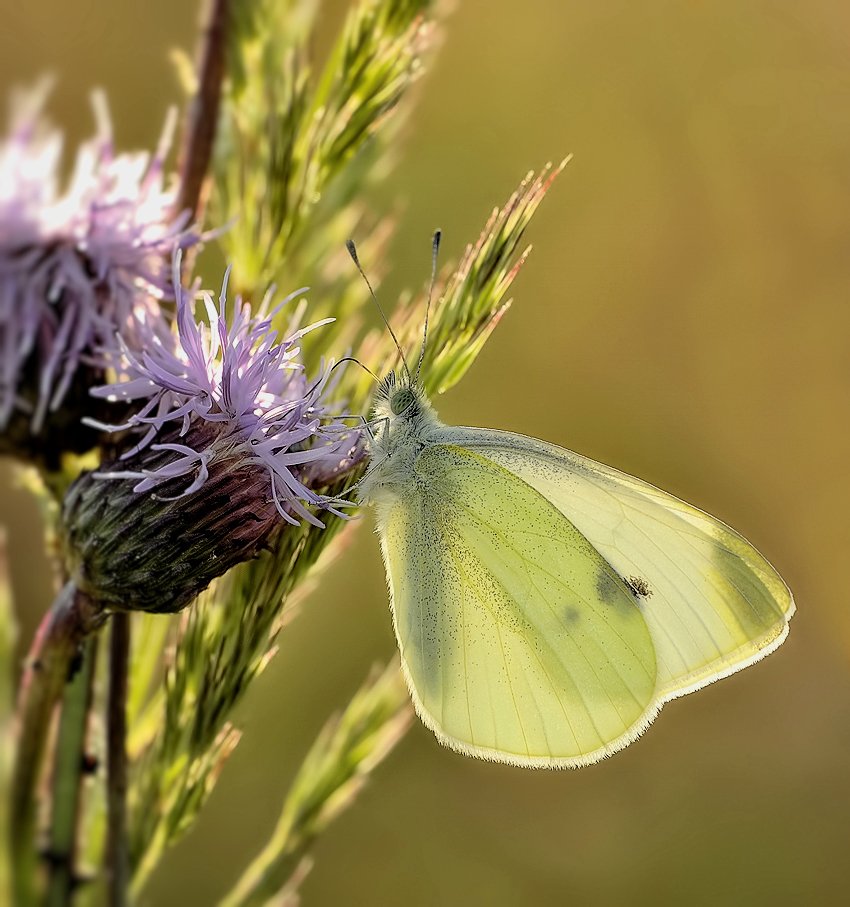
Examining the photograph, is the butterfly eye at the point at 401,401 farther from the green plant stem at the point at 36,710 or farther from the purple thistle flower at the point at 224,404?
the green plant stem at the point at 36,710

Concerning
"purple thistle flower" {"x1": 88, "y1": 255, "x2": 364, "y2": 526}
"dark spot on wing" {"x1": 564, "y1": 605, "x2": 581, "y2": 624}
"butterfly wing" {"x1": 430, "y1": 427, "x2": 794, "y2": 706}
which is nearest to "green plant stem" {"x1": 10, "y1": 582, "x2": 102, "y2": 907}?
"purple thistle flower" {"x1": 88, "y1": 255, "x2": 364, "y2": 526}

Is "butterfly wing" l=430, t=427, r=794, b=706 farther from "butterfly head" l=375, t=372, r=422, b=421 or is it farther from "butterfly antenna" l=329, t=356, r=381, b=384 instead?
"butterfly antenna" l=329, t=356, r=381, b=384

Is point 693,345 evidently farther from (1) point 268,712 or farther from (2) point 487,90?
(1) point 268,712


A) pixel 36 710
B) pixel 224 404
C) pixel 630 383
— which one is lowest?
pixel 36 710

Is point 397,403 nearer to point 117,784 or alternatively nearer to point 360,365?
point 360,365

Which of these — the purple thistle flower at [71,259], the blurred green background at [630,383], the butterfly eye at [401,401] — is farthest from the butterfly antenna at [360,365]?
the blurred green background at [630,383]

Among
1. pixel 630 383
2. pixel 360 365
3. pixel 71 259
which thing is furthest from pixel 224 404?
pixel 630 383

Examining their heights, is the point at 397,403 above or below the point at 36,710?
above
